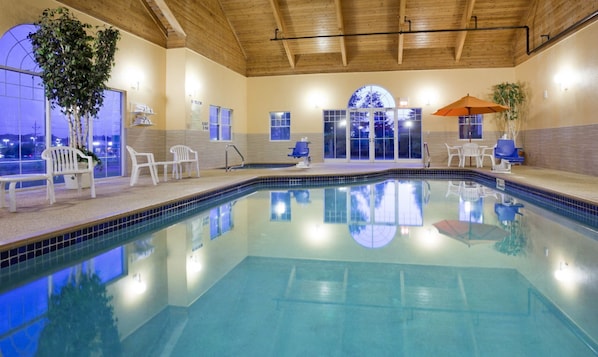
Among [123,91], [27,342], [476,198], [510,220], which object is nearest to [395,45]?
[476,198]

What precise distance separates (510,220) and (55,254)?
4661 mm

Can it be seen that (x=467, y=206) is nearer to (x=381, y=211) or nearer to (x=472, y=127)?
(x=381, y=211)

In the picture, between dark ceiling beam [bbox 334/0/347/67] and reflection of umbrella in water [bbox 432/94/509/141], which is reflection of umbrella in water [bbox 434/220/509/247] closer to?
reflection of umbrella in water [bbox 432/94/509/141]

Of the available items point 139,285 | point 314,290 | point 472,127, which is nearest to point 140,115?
point 139,285

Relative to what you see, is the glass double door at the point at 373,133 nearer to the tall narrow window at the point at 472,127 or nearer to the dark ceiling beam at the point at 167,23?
the tall narrow window at the point at 472,127

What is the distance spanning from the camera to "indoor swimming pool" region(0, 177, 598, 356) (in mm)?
1795

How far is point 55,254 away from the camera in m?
3.20

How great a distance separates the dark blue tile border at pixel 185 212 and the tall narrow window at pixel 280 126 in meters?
4.61

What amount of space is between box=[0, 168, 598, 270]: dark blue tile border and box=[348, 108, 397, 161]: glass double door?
3.58 m

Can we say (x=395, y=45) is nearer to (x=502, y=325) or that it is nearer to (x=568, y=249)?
(x=568, y=249)

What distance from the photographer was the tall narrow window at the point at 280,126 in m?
13.3

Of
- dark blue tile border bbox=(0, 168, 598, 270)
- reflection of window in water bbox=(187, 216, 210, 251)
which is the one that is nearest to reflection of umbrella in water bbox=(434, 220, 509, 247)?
dark blue tile border bbox=(0, 168, 598, 270)

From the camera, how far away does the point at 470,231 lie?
4062mm

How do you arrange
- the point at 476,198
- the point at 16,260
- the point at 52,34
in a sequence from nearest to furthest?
the point at 16,260, the point at 52,34, the point at 476,198
